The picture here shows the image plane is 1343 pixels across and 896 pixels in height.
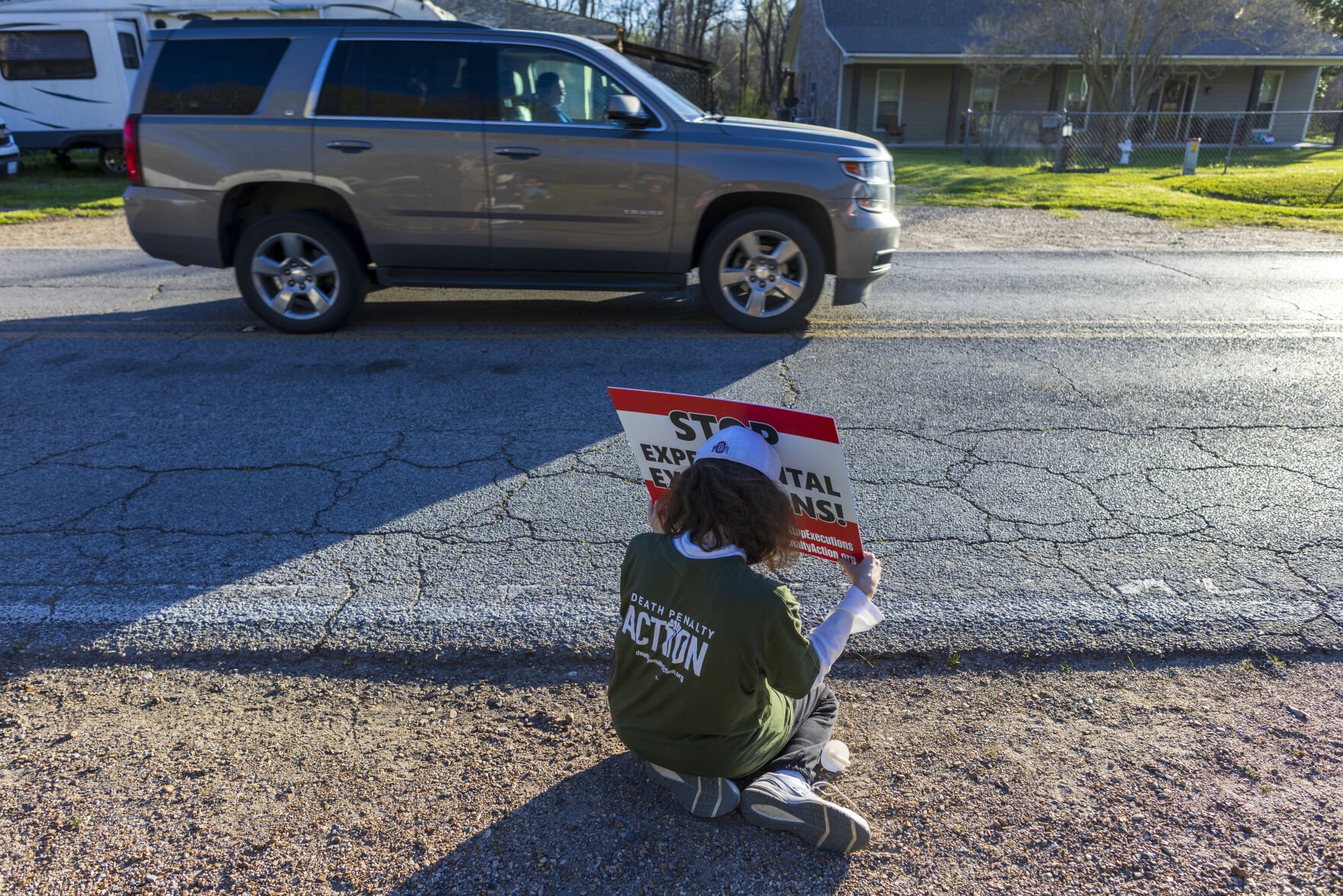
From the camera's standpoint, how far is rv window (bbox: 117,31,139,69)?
61.2 ft

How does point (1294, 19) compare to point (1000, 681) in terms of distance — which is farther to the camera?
point (1294, 19)

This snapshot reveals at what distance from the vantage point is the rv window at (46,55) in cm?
1862

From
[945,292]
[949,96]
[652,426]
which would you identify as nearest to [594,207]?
[945,292]

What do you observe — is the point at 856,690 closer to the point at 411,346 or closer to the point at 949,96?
the point at 411,346

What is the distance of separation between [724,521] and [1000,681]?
1381 mm

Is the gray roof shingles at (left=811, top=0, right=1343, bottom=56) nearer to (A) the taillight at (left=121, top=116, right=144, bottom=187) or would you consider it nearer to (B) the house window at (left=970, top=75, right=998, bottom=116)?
(B) the house window at (left=970, top=75, right=998, bottom=116)

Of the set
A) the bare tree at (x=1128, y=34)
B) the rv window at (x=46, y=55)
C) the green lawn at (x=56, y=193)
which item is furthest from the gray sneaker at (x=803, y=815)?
the bare tree at (x=1128, y=34)

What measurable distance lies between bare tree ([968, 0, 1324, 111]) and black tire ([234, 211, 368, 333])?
23718mm

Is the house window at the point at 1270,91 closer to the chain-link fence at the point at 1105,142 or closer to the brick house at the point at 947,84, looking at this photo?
the brick house at the point at 947,84

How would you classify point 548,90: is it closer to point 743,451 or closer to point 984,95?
point 743,451

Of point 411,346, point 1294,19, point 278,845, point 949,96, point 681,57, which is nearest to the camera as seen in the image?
point 278,845

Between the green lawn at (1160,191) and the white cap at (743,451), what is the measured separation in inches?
498

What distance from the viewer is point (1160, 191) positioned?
16484mm

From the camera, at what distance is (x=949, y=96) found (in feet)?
102
